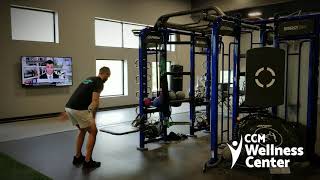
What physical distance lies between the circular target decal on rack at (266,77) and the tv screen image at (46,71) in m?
6.54

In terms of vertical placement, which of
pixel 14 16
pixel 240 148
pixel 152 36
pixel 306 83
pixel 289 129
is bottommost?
pixel 240 148

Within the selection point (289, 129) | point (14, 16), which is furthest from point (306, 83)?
point (14, 16)

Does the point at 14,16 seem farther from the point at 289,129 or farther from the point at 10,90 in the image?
the point at 289,129

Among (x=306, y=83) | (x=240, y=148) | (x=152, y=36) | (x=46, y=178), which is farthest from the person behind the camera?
(x=152, y=36)

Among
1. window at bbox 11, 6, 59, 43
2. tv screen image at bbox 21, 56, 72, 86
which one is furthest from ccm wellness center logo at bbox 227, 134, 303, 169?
window at bbox 11, 6, 59, 43

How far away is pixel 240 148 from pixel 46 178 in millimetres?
2533

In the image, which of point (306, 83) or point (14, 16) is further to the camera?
point (14, 16)

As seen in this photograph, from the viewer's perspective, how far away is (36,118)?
8.22 meters

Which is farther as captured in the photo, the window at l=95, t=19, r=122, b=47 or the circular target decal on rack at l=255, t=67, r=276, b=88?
the window at l=95, t=19, r=122, b=47

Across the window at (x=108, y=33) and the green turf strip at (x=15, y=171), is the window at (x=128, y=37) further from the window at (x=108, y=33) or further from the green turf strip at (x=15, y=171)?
the green turf strip at (x=15, y=171)

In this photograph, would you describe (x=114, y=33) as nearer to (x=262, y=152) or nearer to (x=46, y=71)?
(x=46, y=71)

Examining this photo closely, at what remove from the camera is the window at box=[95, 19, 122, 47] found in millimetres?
9945

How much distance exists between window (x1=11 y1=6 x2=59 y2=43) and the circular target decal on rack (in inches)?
270

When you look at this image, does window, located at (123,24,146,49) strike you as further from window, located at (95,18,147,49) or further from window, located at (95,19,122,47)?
window, located at (95,19,122,47)
